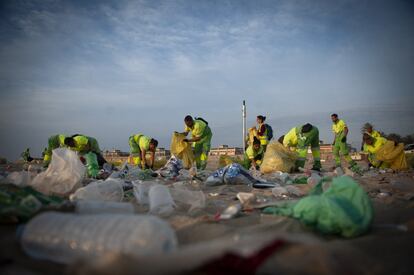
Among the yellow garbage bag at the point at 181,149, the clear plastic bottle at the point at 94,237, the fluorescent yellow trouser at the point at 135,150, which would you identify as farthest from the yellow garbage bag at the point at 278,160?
the clear plastic bottle at the point at 94,237

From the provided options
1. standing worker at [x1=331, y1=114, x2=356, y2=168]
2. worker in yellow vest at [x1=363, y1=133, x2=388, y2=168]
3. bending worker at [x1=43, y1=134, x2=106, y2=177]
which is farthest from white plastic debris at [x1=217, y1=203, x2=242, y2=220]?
standing worker at [x1=331, y1=114, x2=356, y2=168]

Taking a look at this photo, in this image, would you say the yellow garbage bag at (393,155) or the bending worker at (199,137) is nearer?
the yellow garbage bag at (393,155)

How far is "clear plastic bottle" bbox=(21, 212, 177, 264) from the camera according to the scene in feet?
4.01

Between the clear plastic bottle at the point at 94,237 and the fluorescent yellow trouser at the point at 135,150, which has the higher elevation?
the clear plastic bottle at the point at 94,237

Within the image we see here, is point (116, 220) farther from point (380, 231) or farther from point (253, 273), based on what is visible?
point (380, 231)

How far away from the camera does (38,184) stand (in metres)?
2.59

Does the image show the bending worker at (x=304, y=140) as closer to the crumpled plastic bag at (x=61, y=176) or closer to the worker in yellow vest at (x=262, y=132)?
the worker in yellow vest at (x=262, y=132)

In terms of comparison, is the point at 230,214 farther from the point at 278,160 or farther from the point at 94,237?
the point at 278,160

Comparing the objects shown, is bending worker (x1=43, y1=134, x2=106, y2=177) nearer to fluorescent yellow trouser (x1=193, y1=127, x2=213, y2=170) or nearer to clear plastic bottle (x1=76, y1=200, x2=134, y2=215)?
fluorescent yellow trouser (x1=193, y1=127, x2=213, y2=170)

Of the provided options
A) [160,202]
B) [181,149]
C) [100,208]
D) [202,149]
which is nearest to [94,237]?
[100,208]

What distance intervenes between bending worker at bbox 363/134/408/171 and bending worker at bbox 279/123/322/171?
4.69 ft

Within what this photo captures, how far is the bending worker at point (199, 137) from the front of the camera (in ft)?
26.4

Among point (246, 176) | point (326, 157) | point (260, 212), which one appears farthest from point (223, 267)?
point (326, 157)

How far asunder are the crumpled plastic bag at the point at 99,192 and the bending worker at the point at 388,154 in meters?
7.44
